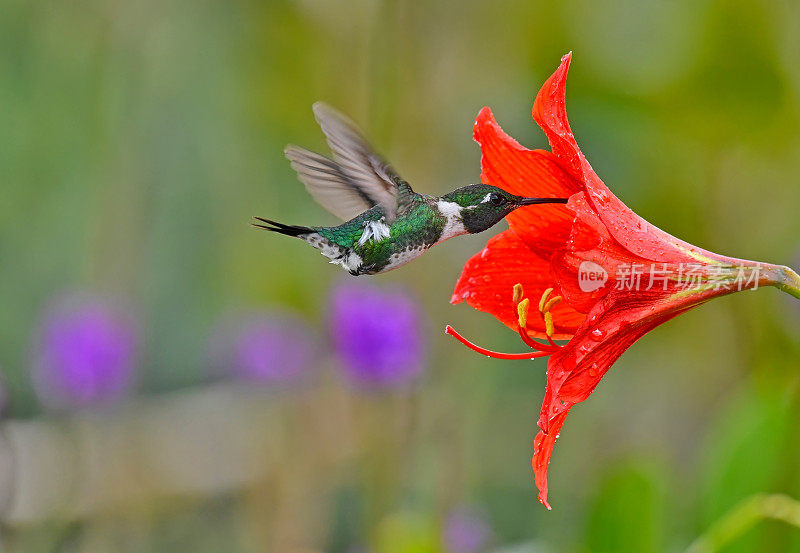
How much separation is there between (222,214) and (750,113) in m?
2.25

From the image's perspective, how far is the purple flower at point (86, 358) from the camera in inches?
Answer: 107

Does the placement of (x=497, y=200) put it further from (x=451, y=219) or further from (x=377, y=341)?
(x=377, y=341)

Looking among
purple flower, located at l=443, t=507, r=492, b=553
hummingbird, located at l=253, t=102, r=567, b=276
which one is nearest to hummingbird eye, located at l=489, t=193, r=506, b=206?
→ hummingbird, located at l=253, t=102, r=567, b=276

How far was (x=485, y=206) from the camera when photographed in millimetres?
1245

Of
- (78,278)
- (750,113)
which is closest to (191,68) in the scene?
(78,278)

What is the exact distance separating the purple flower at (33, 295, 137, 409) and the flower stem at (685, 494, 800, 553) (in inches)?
69.6

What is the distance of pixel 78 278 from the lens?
437cm

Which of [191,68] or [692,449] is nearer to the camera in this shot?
[692,449]

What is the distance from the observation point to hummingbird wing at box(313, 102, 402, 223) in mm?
1327

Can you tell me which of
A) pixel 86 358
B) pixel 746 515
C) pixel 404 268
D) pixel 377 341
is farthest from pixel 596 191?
pixel 404 268

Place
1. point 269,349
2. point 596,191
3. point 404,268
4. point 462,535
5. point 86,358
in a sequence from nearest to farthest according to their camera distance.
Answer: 1. point 596,191
2. point 462,535
3. point 86,358
4. point 269,349
5. point 404,268

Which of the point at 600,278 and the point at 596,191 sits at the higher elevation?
the point at 596,191

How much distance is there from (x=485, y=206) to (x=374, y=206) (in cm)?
21

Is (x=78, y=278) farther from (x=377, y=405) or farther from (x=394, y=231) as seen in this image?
(x=394, y=231)
